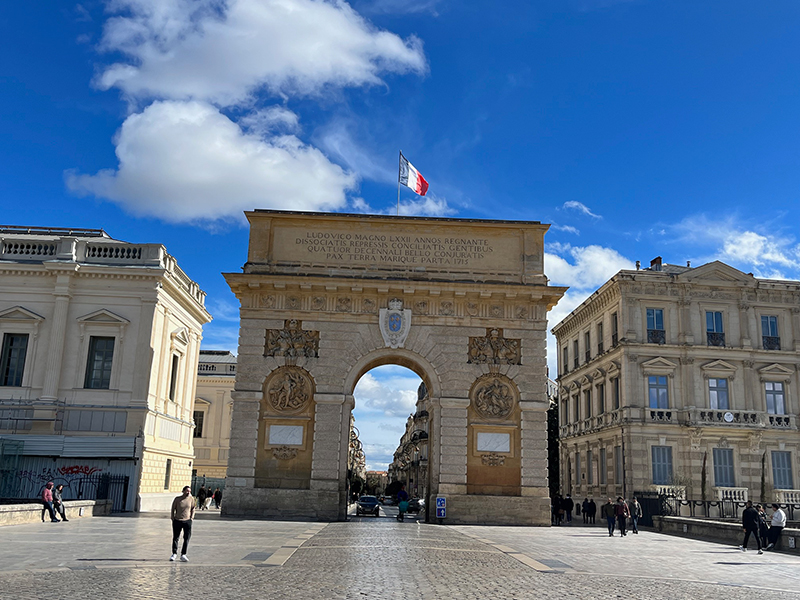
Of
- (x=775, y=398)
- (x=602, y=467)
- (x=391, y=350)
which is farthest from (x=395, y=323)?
(x=775, y=398)

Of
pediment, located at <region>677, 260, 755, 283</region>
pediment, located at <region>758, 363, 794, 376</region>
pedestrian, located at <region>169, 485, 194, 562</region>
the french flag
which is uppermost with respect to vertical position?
the french flag

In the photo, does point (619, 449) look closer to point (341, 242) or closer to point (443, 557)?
point (341, 242)

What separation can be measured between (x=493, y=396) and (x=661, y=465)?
487 inches

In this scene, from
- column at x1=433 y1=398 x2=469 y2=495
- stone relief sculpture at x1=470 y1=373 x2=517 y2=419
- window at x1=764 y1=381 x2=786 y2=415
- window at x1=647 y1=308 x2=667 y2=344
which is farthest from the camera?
window at x1=647 y1=308 x2=667 y2=344

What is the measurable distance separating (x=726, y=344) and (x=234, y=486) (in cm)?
2631

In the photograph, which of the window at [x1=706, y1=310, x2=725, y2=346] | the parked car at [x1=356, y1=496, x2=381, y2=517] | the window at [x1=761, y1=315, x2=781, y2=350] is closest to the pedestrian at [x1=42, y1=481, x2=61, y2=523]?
the parked car at [x1=356, y1=496, x2=381, y2=517]

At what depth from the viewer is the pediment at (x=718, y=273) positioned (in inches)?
1564

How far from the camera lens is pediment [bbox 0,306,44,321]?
31.7 metres

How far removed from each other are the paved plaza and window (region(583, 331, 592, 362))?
2259 centimetres

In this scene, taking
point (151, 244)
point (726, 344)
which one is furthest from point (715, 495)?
point (151, 244)

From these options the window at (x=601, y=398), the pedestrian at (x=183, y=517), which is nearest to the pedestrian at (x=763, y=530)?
the pedestrian at (x=183, y=517)

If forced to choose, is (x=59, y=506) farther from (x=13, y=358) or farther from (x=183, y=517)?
(x=183, y=517)

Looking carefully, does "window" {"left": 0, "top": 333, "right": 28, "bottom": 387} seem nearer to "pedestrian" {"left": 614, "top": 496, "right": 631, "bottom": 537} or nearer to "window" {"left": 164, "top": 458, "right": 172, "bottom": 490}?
"window" {"left": 164, "top": 458, "right": 172, "bottom": 490}

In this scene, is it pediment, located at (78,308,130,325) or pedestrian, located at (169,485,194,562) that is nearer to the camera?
pedestrian, located at (169,485,194,562)
